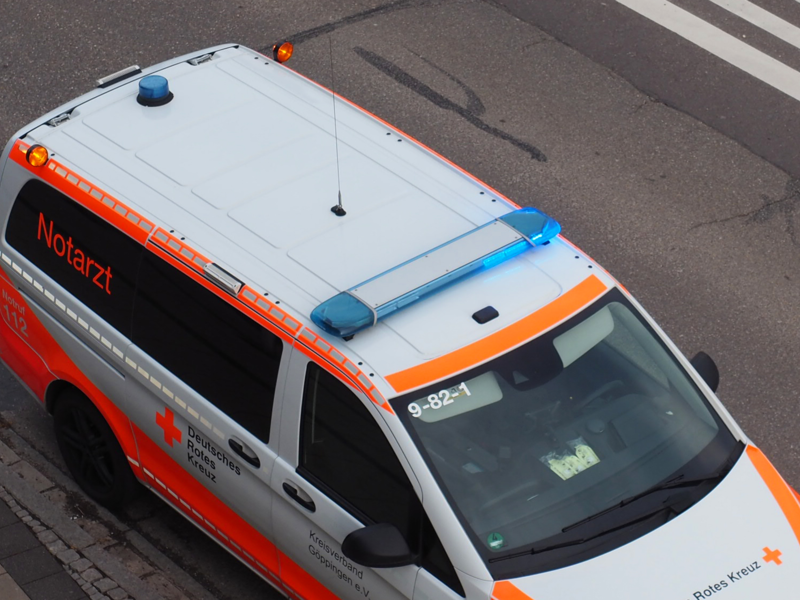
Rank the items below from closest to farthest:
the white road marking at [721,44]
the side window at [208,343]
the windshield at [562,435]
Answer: the windshield at [562,435], the side window at [208,343], the white road marking at [721,44]

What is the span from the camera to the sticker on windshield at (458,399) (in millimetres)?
4367

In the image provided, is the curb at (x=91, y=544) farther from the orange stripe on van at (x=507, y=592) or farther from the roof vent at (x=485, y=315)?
the roof vent at (x=485, y=315)

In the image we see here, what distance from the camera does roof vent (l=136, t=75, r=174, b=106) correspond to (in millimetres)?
5578

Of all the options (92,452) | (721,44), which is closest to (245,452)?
(92,452)

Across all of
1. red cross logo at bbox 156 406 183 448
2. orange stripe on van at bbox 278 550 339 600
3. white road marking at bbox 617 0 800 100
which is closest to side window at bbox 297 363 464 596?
orange stripe on van at bbox 278 550 339 600

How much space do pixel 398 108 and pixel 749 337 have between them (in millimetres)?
3496

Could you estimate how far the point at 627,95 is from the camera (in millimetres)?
9477

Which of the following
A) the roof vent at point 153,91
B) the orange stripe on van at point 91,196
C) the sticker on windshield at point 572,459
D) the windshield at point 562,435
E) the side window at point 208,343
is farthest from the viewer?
the roof vent at point 153,91

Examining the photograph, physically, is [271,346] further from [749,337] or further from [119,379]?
[749,337]

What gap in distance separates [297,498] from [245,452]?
348 mm

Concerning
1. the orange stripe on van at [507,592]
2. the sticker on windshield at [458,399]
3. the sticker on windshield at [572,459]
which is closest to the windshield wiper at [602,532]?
the orange stripe on van at [507,592]

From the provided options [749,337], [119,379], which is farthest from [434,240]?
[749,337]

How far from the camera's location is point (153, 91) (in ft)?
18.3

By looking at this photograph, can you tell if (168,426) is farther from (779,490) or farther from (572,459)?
(779,490)
